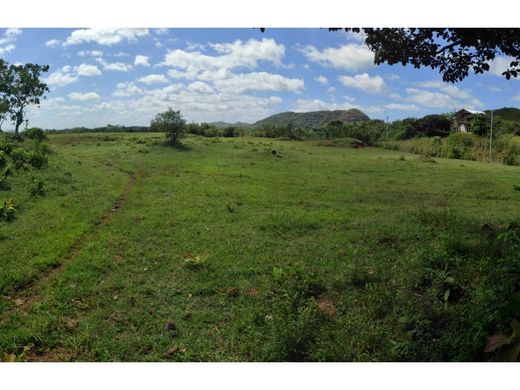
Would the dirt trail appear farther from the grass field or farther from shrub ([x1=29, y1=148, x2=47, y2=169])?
shrub ([x1=29, y1=148, x2=47, y2=169])

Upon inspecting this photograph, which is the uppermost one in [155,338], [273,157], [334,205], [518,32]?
[518,32]

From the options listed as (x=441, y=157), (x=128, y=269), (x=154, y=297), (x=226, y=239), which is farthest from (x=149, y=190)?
(x=441, y=157)

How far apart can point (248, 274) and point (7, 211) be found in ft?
22.5

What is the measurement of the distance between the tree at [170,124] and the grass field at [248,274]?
1266 cm

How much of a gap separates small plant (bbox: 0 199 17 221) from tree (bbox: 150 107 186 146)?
16.5 meters

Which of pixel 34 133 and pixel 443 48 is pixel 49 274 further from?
pixel 34 133

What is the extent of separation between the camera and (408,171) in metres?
19.6

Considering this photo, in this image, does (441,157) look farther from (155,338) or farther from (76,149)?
(155,338)

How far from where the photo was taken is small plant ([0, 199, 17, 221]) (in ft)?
32.3

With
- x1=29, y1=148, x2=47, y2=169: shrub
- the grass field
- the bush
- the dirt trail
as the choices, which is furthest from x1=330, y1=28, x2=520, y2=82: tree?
the bush

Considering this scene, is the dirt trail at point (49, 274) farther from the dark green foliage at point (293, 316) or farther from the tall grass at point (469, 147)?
the tall grass at point (469, 147)

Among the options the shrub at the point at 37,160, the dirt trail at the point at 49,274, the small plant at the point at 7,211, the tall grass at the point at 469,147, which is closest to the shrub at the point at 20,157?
the shrub at the point at 37,160

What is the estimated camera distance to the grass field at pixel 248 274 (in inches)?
187

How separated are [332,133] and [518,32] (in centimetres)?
2662
